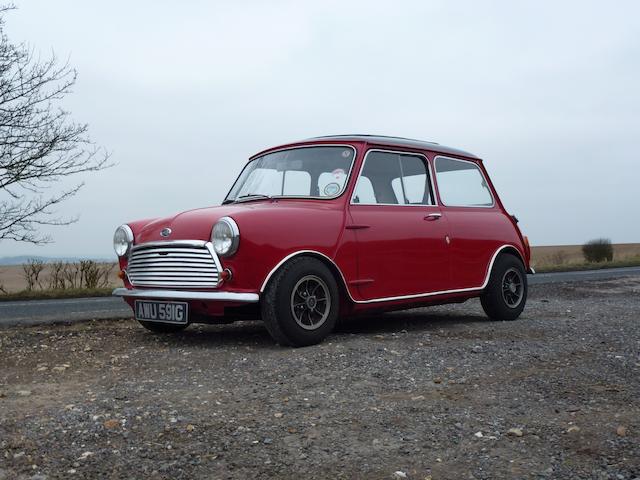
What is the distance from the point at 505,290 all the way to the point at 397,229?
203 cm

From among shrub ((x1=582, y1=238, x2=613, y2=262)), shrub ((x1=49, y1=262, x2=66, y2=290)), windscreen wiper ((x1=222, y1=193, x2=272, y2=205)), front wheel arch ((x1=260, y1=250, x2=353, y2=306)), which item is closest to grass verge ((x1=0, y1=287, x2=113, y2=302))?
shrub ((x1=49, y1=262, x2=66, y2=290))

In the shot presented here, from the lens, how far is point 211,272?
18.3 ft

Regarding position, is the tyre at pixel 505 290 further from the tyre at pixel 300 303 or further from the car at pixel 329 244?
the tyre at pixel 300 303

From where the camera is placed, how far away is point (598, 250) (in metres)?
30.4

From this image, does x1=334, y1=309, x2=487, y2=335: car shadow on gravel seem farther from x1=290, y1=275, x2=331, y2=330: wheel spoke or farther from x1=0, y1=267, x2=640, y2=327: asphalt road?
x1=0, y1=267, x2=640, y2=327: asphalt road

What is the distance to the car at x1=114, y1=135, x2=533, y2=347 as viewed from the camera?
5512 millimetres

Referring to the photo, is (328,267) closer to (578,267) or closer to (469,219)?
(469,219)

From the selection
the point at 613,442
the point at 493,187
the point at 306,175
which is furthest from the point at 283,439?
the point at 493,187

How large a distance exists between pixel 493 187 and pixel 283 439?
5.55m

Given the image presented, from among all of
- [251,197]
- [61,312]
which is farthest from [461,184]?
[61,312]

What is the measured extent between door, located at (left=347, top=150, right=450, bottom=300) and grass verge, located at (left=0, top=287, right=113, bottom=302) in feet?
28.5

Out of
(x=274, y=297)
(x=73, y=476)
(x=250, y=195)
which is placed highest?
(x=250, y=195)

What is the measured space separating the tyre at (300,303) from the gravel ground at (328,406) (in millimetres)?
178

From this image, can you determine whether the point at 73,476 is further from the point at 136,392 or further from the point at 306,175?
the point at 306,175
